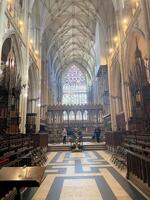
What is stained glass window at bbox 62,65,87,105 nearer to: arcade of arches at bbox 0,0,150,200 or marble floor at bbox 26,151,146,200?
arcade of arches at bbox 0,0,150,200

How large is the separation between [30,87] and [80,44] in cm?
2027

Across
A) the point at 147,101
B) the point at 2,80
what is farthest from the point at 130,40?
the point at 2,80

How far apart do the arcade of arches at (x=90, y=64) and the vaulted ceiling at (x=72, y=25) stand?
109mm

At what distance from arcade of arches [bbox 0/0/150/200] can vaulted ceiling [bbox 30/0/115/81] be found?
0.11 m

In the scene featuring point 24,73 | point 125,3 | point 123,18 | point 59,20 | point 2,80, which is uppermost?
point 59,20

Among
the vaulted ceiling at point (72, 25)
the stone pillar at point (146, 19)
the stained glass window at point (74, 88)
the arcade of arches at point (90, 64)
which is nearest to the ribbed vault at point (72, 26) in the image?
the vaulted ceiling at point (72, 25)

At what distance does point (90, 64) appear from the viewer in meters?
41.5

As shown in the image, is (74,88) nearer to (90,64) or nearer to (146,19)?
(90,64)

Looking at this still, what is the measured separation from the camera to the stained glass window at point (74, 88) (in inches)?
1783

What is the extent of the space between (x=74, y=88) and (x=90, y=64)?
7426 mm

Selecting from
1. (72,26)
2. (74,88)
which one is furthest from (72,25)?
(74,88)

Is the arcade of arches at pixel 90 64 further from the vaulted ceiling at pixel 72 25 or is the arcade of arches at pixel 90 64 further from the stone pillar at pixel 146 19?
the vaulted ceiling at pixel 72 25

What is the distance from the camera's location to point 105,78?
24.3 meters

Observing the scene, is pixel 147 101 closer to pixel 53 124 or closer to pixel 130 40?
pixel 130 40
